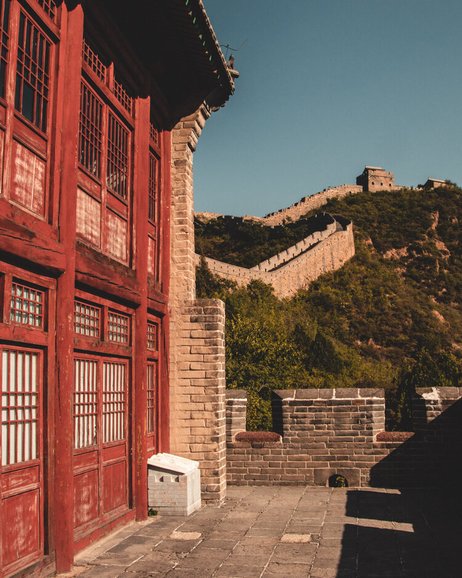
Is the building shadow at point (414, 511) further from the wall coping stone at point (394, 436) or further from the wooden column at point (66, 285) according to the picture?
the wooden column at point (66, 285)

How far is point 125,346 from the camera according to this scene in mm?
8148

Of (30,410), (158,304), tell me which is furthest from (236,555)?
(158,304)

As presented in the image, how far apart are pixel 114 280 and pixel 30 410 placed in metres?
2.12

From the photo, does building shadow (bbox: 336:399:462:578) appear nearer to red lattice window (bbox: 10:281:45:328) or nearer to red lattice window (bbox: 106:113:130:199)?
red lattice window (bbox: 10:281:45:328)

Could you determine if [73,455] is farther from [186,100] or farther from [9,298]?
[186,100]

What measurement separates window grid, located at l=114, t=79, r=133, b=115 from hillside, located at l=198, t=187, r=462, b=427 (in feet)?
64.3

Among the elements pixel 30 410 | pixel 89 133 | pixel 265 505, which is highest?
pixel 89 133

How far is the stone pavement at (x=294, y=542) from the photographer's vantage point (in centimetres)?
614

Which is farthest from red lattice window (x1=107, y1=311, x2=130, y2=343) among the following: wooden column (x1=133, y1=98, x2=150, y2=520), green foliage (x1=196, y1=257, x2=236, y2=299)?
green foliage (x1=196, y1=257, x2=236, y2=299)

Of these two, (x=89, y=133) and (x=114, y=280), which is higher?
(x=89, y=133)

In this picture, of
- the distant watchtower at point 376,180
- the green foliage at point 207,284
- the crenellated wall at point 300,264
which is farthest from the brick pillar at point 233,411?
the distant watchtower at point 376,180

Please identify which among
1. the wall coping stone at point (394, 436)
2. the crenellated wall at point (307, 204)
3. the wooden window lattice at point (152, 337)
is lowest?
the wall coping stone at point (394, 436)

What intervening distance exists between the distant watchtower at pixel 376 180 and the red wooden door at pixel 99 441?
79212mm

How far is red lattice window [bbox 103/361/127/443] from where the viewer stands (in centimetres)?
762
